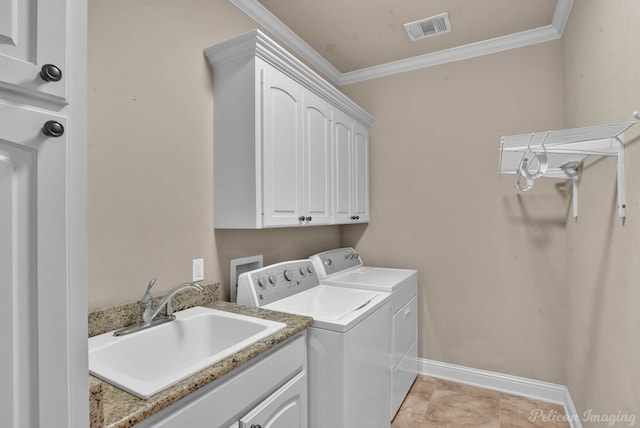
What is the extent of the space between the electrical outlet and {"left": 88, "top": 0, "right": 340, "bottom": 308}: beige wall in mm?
33

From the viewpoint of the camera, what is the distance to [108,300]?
1.33m

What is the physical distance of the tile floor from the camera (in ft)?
6.93

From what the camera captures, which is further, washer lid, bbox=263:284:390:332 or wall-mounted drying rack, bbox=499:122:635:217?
washer lid, bbox=263:284:390:332

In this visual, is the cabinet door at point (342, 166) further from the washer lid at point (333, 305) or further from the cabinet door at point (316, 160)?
the washer lid at point (333, 305)

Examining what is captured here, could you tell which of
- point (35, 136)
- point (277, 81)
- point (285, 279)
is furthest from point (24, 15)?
point (285, 279)

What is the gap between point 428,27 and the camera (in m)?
2.32

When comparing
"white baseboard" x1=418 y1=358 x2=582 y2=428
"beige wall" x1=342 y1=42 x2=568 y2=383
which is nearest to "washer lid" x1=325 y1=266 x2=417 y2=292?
"beige wall" x1=342 y1=42 x2=568 y2=383

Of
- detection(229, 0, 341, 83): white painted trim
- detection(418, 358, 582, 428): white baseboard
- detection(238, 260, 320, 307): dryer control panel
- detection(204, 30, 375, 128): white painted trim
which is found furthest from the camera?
detection(418, 358, 582, 428): white baseboard

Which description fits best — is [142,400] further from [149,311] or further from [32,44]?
[32,44]

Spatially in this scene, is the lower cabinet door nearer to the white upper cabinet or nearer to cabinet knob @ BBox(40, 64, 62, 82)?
cabinet knob @ BBox(40, 64, 62, 82)

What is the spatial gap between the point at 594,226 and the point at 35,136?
2.15 metres

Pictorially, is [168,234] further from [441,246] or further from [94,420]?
[441,246]

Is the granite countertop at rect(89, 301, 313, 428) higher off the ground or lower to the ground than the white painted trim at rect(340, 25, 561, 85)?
lower

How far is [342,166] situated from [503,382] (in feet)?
6.64
